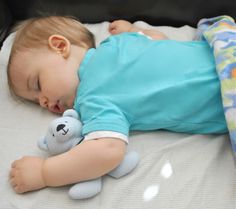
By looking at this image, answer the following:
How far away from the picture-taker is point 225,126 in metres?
0.95

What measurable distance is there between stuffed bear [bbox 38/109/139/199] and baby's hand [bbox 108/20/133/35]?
508mm

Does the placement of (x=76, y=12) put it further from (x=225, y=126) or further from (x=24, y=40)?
(x=225, y=126)

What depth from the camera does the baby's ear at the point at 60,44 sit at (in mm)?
1063

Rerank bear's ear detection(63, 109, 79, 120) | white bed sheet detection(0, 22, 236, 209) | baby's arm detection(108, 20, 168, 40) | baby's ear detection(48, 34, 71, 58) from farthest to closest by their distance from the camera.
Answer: baby's arm detection(108, 20, 168, 40) → baby's ear detection(48, 34, 71, 58) → bear's ear detection(63, 109, 79, 120) → white bed sheet detection(0, 22, 236, 209)

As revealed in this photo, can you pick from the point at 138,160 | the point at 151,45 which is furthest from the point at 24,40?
the point at 138,160

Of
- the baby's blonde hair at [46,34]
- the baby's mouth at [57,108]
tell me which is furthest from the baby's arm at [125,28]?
the baby's mouth at [57,108]

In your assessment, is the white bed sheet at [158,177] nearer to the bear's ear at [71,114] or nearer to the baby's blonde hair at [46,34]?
the bear's ear at [71,114]

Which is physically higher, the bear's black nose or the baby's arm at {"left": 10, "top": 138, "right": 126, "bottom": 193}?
the bear's black nose

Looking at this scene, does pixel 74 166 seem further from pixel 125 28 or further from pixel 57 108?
pixel 125 28

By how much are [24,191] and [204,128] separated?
48 centimetres

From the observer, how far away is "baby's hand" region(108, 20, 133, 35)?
4.38 feet

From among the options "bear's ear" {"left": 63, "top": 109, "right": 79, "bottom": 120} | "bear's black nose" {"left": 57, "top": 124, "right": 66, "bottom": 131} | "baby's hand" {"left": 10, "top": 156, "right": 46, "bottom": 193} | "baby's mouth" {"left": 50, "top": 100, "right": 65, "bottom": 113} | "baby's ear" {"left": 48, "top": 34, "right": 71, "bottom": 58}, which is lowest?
"baby's hand" {"left": 10, "top": 156, "right": 46, "bottom": 193}

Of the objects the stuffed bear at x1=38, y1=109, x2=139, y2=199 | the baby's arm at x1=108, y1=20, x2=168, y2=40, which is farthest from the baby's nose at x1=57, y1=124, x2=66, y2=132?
the baby's arm at x1=108, y1=20, x2=168, y2=40

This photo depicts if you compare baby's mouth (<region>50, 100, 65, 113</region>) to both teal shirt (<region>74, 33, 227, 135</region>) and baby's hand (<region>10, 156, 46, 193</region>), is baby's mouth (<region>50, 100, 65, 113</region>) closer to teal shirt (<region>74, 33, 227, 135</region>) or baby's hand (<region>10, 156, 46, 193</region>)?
teal shirt (<region>74, 33, 227, 135</region>)
